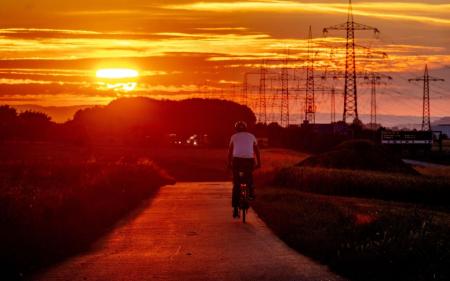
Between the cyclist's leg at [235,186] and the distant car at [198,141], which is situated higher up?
the cyclist's leg at [235,186]

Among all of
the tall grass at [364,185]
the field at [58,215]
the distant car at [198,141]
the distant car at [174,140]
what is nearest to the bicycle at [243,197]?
the field at [58,215]

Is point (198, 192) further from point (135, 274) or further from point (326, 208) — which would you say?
point (135, 274)

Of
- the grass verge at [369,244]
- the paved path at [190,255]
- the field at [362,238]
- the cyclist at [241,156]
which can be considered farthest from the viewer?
the cyclist at [241,156]

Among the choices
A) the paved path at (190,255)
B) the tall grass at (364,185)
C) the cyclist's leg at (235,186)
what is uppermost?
the cyclist's leg at (235,186)

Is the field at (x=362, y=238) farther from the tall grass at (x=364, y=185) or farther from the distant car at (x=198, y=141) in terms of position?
the distant car at (x=198, y=141)

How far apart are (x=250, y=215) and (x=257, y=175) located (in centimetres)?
2523

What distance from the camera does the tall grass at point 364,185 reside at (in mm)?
42031

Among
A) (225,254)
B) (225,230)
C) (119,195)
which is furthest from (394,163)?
(225,254)

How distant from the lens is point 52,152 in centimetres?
7819

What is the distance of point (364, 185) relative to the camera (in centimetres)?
4238

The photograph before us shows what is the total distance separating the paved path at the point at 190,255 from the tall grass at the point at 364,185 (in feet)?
63.4

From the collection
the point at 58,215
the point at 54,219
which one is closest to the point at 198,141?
the point at 58,215

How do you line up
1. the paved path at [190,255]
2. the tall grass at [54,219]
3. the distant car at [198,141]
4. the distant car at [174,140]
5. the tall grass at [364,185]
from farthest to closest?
the distant car at [174,140] → the distant car at [198,141] → the tall grass at [364,185] → the tall grass at [54,219] → the paved path at [190,255]

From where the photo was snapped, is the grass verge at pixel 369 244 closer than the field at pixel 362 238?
Yes
